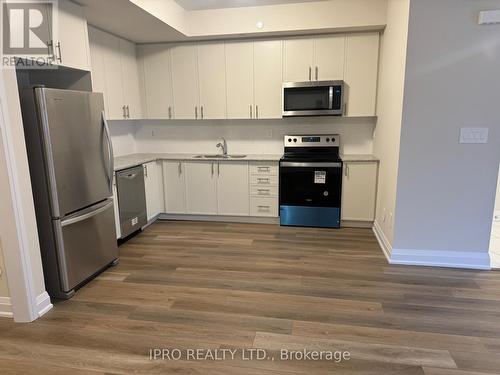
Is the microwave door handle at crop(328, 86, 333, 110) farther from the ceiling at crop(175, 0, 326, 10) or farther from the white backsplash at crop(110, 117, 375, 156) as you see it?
the ceiling at crop(175, 0, 326, 10)

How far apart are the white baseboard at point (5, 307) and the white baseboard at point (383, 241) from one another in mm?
3176

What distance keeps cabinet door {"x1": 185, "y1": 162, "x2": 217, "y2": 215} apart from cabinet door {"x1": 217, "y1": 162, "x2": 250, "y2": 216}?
0.08 meters

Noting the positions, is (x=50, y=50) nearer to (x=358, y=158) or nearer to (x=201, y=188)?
(x=201, y=188)

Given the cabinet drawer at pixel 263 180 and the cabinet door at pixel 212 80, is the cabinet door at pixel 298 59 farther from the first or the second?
the cabinet drawer at pixel 263 180

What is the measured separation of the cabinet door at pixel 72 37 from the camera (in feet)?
8.82

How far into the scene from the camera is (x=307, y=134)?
4.51m

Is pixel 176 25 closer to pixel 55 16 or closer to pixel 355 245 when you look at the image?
pixel 55 16

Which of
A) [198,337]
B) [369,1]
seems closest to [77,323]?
[198,337]

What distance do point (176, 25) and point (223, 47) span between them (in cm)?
72

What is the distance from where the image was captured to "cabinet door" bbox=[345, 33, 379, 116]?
3979mm

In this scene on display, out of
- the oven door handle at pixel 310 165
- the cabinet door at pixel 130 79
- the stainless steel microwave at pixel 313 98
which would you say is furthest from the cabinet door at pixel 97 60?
the oven door handle at pixel 310 165

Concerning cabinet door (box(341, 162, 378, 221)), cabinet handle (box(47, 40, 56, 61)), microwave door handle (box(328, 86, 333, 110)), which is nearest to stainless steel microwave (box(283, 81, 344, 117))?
microwave door handle (box(328, 86, 333, 110))

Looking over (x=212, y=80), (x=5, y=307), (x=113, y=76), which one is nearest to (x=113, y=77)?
(x=113, y=76)

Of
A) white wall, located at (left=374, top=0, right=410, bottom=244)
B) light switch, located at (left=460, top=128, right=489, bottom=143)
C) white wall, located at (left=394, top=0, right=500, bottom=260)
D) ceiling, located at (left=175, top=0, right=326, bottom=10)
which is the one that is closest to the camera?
white wall, located at (left=394, top=0, right=500, bottom=260)
